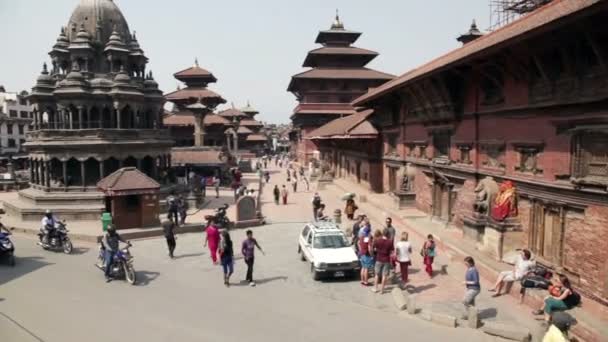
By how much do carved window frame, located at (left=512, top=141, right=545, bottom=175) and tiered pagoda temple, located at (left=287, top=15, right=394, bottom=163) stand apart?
4164 centimetres

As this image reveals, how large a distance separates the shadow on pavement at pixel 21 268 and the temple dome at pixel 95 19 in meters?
18.4

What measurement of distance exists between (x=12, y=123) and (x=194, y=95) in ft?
132

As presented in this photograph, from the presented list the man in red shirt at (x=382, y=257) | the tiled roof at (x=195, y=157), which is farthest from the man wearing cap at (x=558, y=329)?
the tiled roof at (x=195, y=157)

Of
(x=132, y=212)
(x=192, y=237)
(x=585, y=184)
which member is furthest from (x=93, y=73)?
(x=585, y=184)

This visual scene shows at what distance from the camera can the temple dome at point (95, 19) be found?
28.5 metres

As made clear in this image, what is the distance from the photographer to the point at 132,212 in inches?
784

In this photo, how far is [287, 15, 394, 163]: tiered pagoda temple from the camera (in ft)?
178

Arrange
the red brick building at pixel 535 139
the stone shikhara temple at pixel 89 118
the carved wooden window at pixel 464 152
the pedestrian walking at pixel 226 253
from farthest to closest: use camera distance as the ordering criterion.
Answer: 1. the stone shikhara temple at pixel 89 118
2. the carved wooden window at pixel 464 152
3. the pedestrian walking at pixel 226 253
4. the red brick building at pixel 535 139

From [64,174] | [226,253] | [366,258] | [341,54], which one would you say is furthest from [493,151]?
[341,54]

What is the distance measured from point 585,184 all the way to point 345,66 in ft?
159

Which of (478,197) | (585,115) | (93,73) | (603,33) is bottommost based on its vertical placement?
(478,197)

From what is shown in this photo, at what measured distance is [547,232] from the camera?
1158cm

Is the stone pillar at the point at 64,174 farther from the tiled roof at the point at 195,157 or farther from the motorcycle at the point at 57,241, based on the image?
the tiled roof at the point at 195,157

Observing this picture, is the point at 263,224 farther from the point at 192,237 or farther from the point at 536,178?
the point at 536,178
